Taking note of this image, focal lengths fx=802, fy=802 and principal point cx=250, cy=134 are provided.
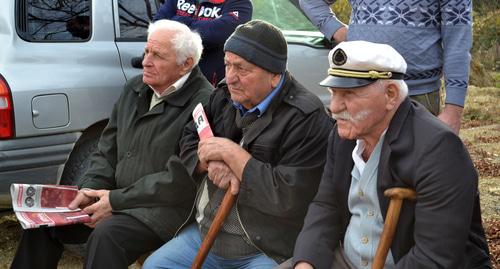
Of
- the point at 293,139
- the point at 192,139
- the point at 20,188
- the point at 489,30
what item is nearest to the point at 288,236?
the point at 293,139

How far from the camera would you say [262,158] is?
134 inches

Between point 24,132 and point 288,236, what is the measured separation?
1822 mm

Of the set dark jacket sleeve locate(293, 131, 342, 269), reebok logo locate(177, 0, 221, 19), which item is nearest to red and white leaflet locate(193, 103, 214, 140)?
dark jacket sleeve locate(293, 131, 342, 269)

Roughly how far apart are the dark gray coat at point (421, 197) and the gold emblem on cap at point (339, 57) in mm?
259

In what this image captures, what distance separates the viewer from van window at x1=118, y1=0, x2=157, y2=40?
5.03m

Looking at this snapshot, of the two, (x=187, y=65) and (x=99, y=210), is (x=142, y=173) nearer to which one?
(x=99, y=210)

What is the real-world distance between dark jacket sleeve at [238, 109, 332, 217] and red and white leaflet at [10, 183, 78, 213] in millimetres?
1046

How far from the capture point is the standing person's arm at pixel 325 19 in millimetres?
3977

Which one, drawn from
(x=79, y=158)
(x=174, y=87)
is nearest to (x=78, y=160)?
(x=79, y=158)

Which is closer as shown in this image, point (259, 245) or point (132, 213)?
point (259, 245)

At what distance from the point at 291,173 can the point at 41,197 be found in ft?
4.33

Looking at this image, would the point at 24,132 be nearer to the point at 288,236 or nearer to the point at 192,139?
the point at 192,139

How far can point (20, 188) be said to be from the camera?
12.4 ft

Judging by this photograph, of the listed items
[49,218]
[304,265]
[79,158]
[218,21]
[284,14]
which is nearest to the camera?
[304,265]
